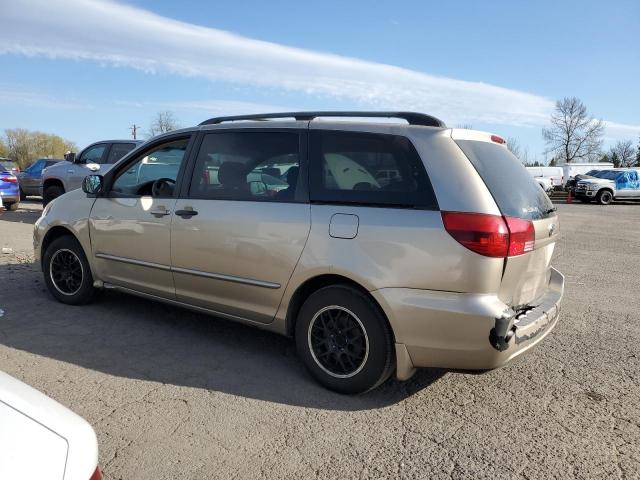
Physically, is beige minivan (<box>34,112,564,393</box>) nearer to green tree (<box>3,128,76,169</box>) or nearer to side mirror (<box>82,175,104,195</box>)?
side mirror (<box>82,175,104,195</box>)

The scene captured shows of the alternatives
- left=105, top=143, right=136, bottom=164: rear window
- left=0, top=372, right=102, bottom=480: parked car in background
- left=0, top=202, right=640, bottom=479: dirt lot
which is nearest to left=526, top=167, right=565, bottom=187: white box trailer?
left=105, top=143, right=136, bottom=164: rear window

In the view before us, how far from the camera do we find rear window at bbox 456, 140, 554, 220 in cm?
321

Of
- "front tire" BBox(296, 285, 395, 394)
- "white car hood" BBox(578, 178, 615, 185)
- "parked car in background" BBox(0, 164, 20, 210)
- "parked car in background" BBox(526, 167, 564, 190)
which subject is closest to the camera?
"front tire" BBox(296, 285, 395, 394)

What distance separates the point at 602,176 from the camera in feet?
92.4

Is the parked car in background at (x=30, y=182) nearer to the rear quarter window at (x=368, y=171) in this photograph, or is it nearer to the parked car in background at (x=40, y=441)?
the rear quarter window at (x=368, y=171)

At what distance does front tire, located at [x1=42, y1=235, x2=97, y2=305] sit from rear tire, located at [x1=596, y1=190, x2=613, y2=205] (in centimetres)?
2818

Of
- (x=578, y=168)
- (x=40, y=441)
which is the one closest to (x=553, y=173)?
(x=578, y=168)

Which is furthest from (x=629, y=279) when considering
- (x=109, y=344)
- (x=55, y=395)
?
(x=55, y=395)

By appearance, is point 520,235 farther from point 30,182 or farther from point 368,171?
point 30,182

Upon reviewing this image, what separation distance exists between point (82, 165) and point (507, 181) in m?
11.6

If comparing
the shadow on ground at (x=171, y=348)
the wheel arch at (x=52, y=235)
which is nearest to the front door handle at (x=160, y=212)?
the shadow on ground at (x=171, y=348)

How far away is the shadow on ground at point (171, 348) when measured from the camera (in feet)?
11.7

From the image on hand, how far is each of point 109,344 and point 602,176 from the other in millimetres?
29686

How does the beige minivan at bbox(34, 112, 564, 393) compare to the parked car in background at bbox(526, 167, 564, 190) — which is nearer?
the beige minivan at bbox(34, 112, 564, 393)
